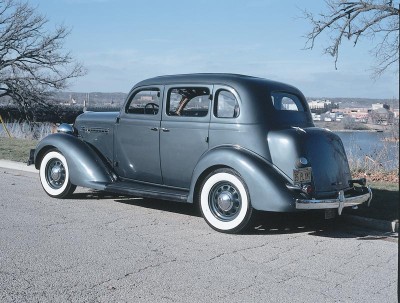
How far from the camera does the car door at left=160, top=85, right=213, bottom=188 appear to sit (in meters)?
6.87

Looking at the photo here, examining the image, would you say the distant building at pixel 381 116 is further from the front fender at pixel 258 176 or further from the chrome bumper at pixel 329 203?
the front fender at pixel 258 176

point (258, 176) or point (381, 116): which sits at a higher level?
point (381, 116)

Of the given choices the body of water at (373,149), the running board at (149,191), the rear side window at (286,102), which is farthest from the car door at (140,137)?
the body of water at (373,149)

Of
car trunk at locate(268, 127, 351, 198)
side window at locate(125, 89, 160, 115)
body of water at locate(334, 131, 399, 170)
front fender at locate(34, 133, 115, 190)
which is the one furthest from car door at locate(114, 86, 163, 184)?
body of water at locate(334, 131, 399, 170)

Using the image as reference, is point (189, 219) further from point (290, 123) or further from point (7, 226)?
point (7, 226)

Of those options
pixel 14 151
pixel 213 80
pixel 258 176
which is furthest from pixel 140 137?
pixel 14 151

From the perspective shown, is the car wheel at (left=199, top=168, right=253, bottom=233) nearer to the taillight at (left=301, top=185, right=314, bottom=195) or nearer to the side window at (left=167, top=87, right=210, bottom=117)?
the taillight at (left=301, top=185, right=314, bottom=195)

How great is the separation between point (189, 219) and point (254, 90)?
1951mm

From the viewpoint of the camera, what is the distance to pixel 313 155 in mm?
6367

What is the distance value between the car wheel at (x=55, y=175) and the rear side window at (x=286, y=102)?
3.33 metres

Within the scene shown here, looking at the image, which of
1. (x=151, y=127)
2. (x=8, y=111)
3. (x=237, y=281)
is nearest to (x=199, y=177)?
(x=151, y=127)

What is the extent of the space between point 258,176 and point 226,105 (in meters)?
1.19

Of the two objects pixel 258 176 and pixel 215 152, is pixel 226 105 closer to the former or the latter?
pixel 215 152

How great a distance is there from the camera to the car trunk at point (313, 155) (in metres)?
6.22
